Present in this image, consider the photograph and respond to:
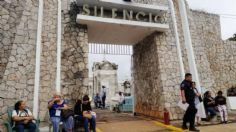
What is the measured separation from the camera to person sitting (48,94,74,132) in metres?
6.27

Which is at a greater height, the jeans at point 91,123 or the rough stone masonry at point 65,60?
the rough stone masonry at point 65,60

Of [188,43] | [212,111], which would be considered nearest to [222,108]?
[212,111]

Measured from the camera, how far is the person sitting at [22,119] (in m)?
5.87

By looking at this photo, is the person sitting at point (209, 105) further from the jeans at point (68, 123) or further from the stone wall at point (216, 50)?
the jeans at point (68, 123)

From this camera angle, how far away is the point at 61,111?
643 centimetres

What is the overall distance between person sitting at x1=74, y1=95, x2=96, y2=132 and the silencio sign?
331 cm

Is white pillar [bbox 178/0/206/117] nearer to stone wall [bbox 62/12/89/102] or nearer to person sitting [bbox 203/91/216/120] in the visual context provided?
person sitting [bbox 203/91/216/120]

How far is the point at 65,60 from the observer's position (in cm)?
822

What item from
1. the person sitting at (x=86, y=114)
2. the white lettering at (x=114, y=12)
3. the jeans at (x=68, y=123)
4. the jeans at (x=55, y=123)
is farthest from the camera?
the white lettering at (x=114, y=12)

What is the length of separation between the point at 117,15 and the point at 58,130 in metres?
4.77

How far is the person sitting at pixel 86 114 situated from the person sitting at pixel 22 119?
1.26 metres

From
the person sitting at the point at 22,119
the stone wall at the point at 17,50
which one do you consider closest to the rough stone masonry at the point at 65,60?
the stone wall at the point at 17,50

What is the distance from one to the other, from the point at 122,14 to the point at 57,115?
4645 millimetres

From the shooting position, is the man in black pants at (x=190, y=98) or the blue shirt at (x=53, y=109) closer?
the blue shirt at (x=53, y=109)
